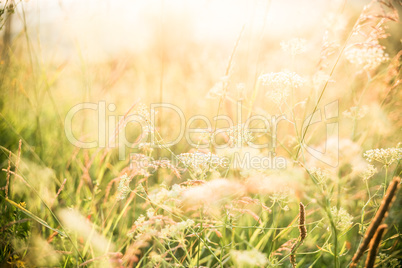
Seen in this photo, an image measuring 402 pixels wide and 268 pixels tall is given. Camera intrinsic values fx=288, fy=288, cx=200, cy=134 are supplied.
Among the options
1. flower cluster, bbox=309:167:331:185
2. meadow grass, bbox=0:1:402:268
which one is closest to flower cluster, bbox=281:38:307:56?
meadow grass, bbox=0:1:402:268

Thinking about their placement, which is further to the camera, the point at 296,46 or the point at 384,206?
the point at 296,46

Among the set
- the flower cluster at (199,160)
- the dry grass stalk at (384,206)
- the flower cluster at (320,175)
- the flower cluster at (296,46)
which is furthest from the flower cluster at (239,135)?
the dry grass stalk at (384,206)

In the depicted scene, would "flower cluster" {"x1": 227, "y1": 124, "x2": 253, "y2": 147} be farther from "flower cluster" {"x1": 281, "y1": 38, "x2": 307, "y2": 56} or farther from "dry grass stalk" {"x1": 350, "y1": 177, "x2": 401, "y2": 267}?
"dry grass stalk" {"x1": 350, "y1": 177, "x2": 401, "y2": 267}

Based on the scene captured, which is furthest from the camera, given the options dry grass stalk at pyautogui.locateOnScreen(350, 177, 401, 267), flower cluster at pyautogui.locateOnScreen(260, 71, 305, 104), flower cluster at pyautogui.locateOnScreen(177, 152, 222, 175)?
flower cluster at pyautogui.locateOnScreen(260, 71, 305, 104)

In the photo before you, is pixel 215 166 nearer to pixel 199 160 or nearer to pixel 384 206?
pixel 199 160

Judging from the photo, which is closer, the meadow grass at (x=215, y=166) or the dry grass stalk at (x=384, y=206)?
the dry grass stalk at (x=384, y=206)

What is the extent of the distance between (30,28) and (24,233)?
1.30m

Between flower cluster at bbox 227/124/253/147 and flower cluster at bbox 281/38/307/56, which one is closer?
flower cluster at bbox 227/124/253/147

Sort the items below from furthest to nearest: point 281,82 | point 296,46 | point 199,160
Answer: point 296,46, point 281,82, point 199,160

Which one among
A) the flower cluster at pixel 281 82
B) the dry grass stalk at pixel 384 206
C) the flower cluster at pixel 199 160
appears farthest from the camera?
the flower cluster at pixel 281 82

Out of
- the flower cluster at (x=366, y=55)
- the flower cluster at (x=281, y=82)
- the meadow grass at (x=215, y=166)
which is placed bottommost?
the meadow grass at (x=215, y=166)

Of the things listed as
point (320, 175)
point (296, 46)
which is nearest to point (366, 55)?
point (296, 46)

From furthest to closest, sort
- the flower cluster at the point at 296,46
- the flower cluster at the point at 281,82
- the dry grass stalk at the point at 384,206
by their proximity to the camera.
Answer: the flower cluster at the point at 296,46 < the flower cluster at the point at 281,82 < the dry grass stalk at the point at 384,206

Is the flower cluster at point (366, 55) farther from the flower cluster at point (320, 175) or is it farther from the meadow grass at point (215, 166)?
the flower cluster at point (320, 175)
